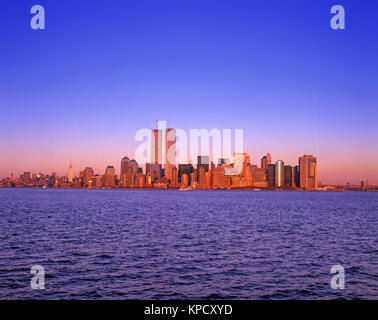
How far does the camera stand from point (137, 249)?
34.7 metres

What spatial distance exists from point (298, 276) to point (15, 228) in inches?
1623

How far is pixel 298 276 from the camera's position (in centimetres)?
2472

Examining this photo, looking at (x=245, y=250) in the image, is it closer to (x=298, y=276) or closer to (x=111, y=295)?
(x=298, y=276)

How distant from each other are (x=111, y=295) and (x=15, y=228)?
36891 millimetres

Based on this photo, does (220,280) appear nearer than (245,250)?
Yes

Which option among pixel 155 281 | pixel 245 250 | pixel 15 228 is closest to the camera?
pixel 155 281

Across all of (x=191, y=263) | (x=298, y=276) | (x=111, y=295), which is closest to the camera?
(x=111, y=295)
